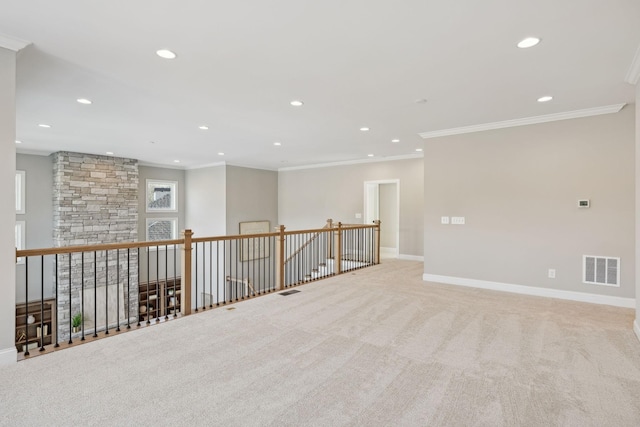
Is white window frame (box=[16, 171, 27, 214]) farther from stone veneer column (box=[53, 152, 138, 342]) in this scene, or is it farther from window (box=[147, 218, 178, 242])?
window (box=[147, 218, 178, 242])

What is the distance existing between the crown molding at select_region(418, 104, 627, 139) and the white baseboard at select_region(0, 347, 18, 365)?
5.78 m

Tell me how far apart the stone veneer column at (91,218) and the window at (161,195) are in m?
0.99

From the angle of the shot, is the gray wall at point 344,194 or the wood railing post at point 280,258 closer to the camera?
the wood railing post at point 280,258

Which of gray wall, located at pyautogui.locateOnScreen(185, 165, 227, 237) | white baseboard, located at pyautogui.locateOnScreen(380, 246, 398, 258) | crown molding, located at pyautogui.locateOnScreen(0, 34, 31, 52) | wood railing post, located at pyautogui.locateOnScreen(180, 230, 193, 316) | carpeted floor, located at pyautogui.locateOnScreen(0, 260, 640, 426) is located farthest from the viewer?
gray wall, located at pyautogui.locateOnScreen(185, 165, 227, 237)

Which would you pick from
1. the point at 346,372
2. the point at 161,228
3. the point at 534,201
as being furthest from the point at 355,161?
the point at 346,372

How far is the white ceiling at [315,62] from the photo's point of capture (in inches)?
89.5

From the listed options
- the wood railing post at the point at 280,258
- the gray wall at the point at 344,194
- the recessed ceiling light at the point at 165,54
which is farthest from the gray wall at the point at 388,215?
the recessed ceiling light at the point at 165,54

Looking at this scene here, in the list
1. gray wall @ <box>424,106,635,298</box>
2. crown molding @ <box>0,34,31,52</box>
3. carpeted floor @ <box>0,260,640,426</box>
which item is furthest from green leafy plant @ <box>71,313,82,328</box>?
gray wall @ <box>424,106,635,298</box>

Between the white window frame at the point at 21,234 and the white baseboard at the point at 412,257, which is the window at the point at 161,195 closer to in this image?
the white window frame at the point at 21,234

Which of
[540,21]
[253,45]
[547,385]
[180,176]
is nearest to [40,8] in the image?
[253,45]

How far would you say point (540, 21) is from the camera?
2361 mm

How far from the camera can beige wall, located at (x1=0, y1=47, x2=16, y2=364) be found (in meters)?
2.59

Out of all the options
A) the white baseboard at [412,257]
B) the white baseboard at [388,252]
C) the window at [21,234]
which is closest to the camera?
the window at [21,234]

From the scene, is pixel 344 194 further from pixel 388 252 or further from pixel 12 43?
pixel 12 43
